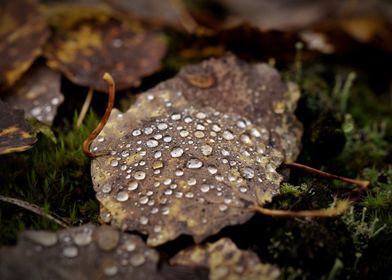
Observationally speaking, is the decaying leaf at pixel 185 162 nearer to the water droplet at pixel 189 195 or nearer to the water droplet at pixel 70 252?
the water droplet at pixel 189 195

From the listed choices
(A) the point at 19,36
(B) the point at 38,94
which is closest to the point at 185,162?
(B) the point at 38,94

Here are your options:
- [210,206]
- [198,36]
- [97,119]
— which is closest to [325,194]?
[210,206]

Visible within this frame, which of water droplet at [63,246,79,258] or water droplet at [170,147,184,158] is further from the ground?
water droplet at [170,147,184,158]

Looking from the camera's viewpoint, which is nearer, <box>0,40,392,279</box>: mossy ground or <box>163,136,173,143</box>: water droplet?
<box>0,40,392,279</box>: mossy ground

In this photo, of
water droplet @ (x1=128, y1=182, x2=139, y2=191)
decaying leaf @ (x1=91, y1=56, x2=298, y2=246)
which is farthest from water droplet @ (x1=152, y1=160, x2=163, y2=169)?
water droplet @ (x1=128, y1=182, x2=139, y2=191)

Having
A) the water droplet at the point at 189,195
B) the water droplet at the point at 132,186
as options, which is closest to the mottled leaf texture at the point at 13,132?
the water droplet at the point at 132,186

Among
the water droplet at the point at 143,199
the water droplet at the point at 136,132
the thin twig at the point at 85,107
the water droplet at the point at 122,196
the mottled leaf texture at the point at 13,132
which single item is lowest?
the thin twig at the point at 85,107

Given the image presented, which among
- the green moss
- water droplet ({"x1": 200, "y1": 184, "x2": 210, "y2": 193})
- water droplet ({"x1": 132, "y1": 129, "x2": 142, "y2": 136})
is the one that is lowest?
the green moss

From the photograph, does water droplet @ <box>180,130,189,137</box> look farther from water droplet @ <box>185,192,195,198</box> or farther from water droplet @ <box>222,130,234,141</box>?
water droplet @ <box>185,192,195,198</box>
